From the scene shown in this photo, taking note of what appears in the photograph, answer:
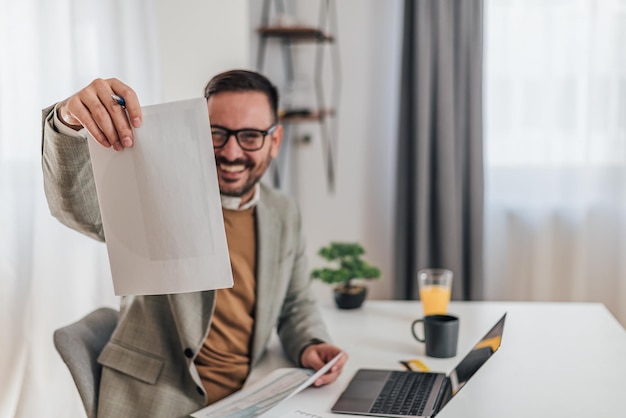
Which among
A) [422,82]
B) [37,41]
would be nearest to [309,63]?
[422,82]

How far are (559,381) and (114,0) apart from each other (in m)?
1.72

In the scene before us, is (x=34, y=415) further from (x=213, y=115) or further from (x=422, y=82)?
(x=422, y=82)

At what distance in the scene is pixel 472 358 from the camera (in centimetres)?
120

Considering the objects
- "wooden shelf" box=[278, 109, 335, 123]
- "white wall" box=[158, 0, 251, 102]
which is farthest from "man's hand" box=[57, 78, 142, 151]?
"wooden shelf" box=[278, 109, 335, 123]

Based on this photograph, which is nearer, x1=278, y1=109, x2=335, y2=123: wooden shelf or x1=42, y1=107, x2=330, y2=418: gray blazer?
x1=42, y1=107, x2=330, y2=418: gray blazer

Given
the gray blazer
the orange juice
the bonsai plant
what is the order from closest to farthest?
1. the gray blazer
2. the orange juice
3. the bonsai plant

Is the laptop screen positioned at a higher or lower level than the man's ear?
lower

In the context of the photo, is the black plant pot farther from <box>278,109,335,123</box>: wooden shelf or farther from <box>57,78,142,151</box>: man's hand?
<box>278,109,335,123</box>: wooden shelf

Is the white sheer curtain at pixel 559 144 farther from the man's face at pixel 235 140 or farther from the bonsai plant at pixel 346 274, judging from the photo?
the man's face at pixel 235 140

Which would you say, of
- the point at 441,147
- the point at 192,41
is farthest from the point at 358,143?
the point at 192,41

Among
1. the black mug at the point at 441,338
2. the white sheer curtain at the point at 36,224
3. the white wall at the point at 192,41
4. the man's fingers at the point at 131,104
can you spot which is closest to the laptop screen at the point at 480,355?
the black mug at the point at 441,338

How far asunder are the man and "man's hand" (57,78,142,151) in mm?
158

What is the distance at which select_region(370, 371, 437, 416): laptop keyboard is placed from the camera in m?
1.19

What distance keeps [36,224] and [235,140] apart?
711mm
